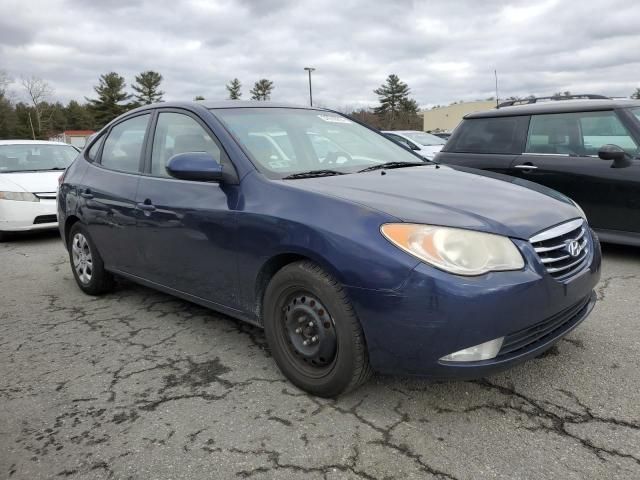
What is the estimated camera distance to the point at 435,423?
2.43 meters

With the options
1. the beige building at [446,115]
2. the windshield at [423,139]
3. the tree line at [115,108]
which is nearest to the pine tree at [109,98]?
the tree line at [115,108]

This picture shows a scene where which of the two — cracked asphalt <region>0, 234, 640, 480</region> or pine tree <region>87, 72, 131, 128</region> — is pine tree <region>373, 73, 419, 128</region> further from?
cracked asphalt <region>0, 234, 640, 480</region>

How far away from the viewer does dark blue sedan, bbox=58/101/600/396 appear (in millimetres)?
A: 2242

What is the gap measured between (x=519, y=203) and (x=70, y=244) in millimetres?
3974

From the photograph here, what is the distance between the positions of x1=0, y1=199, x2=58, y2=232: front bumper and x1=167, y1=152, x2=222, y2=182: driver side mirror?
5.31m

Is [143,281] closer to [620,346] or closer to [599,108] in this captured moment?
[620,346]

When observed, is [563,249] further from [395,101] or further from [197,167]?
[395,101]

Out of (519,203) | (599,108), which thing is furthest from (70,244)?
(599,108)

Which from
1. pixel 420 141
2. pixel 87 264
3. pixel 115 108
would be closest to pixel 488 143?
pixel 87 264

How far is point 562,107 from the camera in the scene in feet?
17.9

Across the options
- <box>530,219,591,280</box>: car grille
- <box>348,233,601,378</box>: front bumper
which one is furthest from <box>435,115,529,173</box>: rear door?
<box>348,233,601,378</box>: front bumper

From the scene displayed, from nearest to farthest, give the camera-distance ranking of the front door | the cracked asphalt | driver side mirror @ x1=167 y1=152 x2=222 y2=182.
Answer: the cracked asphalt
driver side mirror @ x1=167 y1=152 x2=222 y2=182
the front door

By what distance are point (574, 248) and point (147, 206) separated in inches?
104

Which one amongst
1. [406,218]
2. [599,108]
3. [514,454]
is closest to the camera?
[514,454]
